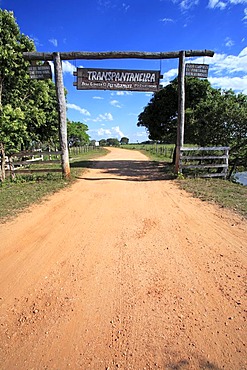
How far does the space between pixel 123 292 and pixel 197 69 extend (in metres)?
9.35

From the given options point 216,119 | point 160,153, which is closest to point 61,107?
point 216,119

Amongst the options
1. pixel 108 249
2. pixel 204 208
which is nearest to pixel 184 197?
pixel 204 208

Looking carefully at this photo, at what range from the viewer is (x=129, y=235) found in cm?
395

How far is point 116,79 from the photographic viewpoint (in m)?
8.67

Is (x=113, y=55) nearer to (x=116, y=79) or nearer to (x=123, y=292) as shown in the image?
(x=116, y=79)

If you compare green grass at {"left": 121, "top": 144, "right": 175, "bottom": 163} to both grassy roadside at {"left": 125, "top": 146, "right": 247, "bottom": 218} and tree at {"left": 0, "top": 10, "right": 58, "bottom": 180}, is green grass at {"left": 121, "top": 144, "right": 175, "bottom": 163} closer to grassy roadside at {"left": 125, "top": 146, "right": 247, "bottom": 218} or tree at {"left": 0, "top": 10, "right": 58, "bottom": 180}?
grassy roadside at {"left": 125, "top": 146, "right": 247, "bottom": 218}

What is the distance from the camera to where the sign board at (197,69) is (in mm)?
8711

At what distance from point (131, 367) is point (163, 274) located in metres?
1.26

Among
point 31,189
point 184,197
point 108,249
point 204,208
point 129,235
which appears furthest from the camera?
point 31,189

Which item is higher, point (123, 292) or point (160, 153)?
point (123, 292)

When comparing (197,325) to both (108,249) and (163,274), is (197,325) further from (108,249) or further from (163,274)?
(108,249)

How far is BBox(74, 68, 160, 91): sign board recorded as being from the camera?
28.0ft

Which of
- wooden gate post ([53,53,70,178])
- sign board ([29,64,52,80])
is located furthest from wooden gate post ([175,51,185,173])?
sign board ([29,64,52,80])

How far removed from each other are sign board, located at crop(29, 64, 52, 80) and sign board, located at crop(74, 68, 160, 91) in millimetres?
1063
